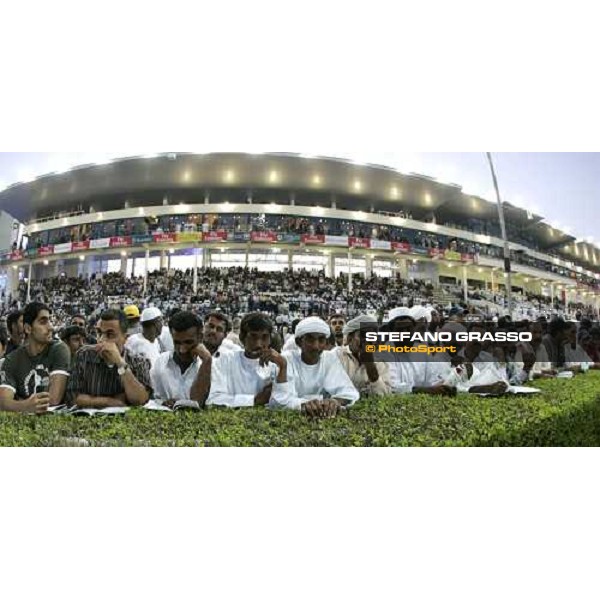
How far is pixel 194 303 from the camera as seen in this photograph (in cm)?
333

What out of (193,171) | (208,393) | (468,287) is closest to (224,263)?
(193,171)

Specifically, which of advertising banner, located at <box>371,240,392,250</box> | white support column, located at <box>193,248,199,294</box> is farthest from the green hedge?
advertising banner, located at <box>371,240,392,250</box>

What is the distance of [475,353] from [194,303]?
1.95 metres

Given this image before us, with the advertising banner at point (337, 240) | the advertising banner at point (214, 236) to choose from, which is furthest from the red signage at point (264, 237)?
the advertising banner at point (337, 240)

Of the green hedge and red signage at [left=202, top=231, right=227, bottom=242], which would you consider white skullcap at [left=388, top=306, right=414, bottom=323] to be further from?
red signage at [left=202, top=231, right=227, bottom=242]

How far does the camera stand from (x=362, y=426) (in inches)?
115

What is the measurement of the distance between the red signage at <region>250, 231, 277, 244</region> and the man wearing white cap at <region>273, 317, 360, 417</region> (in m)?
0.82

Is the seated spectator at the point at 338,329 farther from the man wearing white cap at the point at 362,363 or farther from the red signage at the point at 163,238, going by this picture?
the red signage at the point at 163,238

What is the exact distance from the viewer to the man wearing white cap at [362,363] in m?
3.21

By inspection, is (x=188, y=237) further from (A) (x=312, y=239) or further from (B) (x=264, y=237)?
(A) (x=312, y=239)

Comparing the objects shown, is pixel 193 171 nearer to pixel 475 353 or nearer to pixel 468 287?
pixel 468 287

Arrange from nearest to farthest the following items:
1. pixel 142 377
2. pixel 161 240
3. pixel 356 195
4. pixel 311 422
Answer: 1. pixel 311 422
2. pixel 142 377
3. pixel 161 240
4. pixel 356 195

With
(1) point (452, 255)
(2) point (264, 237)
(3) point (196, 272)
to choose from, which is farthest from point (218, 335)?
(1) point (452, 255)

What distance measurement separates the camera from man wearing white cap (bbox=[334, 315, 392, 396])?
321 cm
